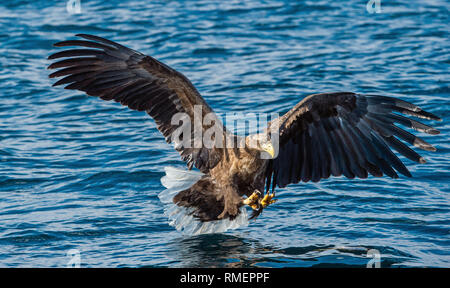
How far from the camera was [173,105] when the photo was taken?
6.12 m

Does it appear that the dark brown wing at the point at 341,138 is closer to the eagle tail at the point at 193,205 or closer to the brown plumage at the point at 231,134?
the brown plumage at the point at 231,134

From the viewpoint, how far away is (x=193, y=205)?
6352 millimetres

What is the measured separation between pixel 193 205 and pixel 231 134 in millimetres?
738

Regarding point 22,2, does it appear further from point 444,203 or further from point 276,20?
point 444,203

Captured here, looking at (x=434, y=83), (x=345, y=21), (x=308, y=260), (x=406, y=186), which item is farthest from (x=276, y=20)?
(x=308, y=260)

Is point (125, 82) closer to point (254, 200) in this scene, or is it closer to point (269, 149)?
point (269, 149)

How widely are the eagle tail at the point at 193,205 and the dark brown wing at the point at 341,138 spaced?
0.59 m

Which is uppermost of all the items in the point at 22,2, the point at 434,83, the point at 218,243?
the point at 22,2

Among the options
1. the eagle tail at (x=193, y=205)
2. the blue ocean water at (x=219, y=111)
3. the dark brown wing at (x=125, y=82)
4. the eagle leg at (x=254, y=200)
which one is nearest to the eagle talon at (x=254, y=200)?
the eagle leg at (x=254, y=200)

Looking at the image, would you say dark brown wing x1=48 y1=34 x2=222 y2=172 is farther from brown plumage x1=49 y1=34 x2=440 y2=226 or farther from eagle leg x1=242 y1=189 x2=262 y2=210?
eagle leg x1=242 y1=189 x2=262 y2=210

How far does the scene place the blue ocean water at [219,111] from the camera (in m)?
6.03

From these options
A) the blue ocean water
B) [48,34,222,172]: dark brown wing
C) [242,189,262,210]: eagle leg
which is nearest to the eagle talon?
[242,189,262,210]: eagle leg

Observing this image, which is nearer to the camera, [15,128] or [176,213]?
[176,213]

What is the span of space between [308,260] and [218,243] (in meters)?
0.92
